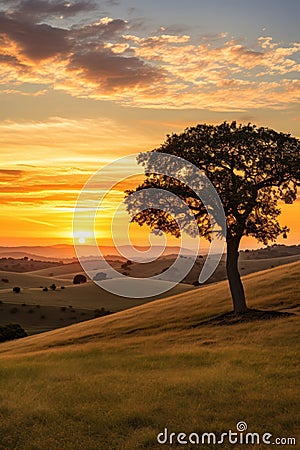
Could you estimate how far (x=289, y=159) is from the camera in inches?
1550

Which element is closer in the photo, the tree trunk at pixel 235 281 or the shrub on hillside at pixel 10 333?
the tree trunk at pixel 235 281

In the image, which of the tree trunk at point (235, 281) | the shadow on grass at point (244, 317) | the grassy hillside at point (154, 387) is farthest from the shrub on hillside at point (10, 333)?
the tree trunk at point (235, 281)

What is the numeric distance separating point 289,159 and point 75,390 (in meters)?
25.0

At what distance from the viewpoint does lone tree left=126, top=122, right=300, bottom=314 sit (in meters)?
39.6

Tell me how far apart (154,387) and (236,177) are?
2142cm

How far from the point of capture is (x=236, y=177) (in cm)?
3975

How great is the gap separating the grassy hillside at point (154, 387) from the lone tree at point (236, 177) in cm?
745

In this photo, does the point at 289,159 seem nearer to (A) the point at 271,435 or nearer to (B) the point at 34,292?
(A) the point at 271,435

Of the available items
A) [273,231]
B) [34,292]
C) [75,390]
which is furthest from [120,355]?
[34,292]

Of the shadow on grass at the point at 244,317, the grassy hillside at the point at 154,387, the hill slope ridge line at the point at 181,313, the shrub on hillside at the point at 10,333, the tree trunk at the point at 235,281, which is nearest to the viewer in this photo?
the grassy hillside at the point at 154,387

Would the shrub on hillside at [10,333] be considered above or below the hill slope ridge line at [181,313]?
below

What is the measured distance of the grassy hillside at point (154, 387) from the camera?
17.6m

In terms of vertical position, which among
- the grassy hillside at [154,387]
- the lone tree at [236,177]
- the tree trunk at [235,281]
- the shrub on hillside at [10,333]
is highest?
the lone tree at [236,177]

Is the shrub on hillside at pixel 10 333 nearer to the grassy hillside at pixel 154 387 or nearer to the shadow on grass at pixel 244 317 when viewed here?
the grassy hillside at pixel 154 387
